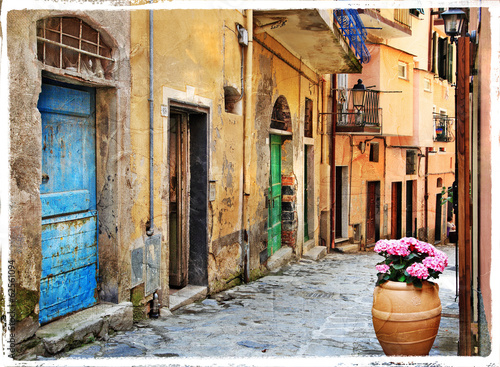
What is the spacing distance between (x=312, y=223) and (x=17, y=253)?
9.80 metres

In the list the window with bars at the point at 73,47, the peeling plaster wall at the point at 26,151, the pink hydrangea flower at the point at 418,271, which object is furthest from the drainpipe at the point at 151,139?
the pink hydrangea flower at the point at 418,271

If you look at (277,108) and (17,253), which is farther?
(277,108)

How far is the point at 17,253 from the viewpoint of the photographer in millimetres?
3699

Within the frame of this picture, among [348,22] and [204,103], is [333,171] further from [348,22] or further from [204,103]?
[204,103]

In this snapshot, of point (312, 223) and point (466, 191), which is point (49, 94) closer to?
point (466, 191)

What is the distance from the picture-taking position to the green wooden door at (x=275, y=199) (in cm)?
1013

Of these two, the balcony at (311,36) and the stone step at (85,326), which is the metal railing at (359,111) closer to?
the balcony at (311,36)

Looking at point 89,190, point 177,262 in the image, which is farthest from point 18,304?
point 177,262

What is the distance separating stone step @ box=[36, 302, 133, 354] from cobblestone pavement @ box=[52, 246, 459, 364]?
85mm

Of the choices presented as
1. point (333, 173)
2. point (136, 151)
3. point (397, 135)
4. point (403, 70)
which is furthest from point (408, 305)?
point (403, 70)

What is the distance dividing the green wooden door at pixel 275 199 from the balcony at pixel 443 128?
34.2ft

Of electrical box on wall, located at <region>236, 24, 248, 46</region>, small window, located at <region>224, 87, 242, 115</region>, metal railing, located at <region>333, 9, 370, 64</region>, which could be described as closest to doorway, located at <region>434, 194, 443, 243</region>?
metal railing, located at <region>333, 9, 370, 64</region>

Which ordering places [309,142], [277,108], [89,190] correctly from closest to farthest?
[89,190] < [277,108] < [309,142]

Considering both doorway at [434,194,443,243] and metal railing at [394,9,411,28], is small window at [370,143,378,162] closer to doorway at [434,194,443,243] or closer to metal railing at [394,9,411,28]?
metal railing at [394,9,411,28]
